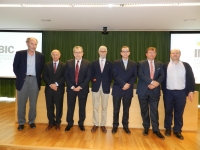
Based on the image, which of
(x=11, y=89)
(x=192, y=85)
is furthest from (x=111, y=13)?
(x=11, y=89)

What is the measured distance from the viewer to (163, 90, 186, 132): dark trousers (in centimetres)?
318

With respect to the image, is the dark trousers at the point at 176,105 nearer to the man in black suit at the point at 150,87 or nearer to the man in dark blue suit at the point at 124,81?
the man in black suit at the point at 150,87

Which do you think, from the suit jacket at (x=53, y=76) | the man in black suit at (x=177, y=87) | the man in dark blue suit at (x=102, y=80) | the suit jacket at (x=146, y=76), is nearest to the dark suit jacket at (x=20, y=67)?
the suit jacket at (x=53, y=76)

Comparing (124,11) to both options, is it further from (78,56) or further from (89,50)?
(89,50)

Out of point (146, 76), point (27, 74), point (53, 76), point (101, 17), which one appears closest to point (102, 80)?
point (146, 76)

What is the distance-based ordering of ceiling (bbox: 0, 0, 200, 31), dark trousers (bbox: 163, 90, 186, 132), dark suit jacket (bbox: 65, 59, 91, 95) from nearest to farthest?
dark trousers (bbox: 163, 90, 186, 132) → dark suit jacket (bbox: 65, 59, 91, 95) → ceiling (bbox: 0, 0, 200, 31)

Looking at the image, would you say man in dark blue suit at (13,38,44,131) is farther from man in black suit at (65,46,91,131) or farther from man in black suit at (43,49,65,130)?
man in black suit at (65,46,91,131)

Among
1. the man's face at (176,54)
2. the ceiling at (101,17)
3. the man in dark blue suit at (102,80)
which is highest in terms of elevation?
the ceiling at (101,17)

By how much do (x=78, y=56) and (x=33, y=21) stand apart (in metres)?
2.88

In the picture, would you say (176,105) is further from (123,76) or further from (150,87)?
(123,76)

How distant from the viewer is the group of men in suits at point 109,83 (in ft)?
10.5

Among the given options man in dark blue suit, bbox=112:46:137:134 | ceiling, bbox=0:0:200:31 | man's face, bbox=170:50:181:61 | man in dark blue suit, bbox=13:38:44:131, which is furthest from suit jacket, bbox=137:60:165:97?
man in dark blue suit, bbox=13:38:44:131

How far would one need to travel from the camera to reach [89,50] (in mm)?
6812

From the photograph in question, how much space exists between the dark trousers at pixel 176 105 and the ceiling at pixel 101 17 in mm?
1814
